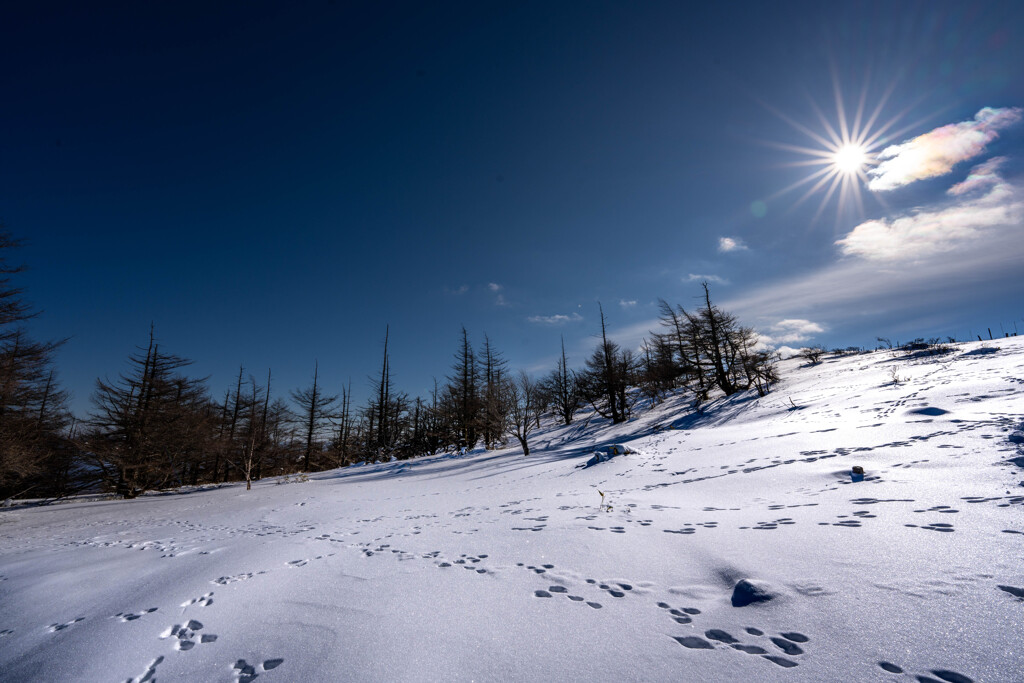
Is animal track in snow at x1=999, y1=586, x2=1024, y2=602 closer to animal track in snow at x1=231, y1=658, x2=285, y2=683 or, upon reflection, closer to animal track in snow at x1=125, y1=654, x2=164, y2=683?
animal track in snow at x1=231, y1=658, x2=285, y2=683

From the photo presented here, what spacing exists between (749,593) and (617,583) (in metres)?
0.94

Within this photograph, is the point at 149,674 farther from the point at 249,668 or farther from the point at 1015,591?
the point at 1015,591

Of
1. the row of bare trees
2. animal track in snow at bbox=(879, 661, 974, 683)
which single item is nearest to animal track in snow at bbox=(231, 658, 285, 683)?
animal track in snow at bbox=(879, 661, 974, 683)

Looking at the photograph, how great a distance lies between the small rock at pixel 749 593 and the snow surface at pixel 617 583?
0.14 feet

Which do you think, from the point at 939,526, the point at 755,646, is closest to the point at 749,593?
the point at 755,646

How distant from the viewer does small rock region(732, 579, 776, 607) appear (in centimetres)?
245

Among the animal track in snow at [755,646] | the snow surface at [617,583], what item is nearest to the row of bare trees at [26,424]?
the snow surface at [617,583]

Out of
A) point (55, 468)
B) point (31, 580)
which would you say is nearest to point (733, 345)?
point (31, 580)

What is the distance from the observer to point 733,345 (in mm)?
20594

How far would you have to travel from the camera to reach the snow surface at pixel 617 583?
2029 millimetres

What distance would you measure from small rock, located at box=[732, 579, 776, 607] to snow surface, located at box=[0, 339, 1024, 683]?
4cm

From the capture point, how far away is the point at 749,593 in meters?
2.51

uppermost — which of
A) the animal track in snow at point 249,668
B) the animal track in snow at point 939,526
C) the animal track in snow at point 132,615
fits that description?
the animal track in snow at point 939,526

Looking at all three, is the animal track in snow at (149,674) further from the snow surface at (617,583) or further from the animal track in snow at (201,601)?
the animal track in snow at (201,601)
